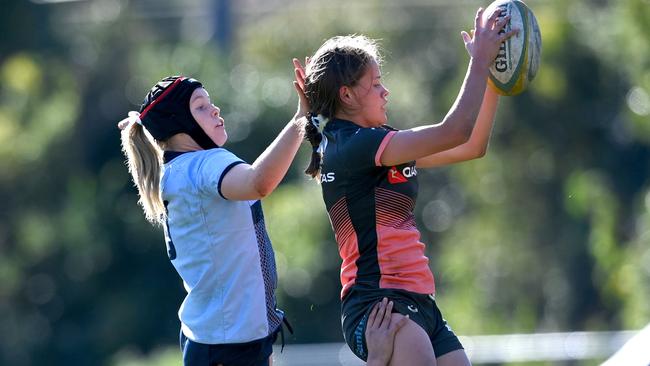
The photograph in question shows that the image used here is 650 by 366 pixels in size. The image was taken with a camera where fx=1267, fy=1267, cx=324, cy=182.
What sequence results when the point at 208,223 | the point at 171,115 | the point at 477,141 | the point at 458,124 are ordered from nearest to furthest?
the point at 458,124
the point at 208,223
the point at 171,115
the point at 477,141

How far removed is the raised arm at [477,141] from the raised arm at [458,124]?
51cm

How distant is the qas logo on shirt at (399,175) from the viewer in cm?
456

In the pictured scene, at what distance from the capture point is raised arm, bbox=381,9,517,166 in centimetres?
436

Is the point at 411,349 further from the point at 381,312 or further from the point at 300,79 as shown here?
the point at 300,79

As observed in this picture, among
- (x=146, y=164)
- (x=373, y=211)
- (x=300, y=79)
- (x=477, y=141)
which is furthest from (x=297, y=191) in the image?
(x=373, y=211)

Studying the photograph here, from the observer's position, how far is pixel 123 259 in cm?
1530

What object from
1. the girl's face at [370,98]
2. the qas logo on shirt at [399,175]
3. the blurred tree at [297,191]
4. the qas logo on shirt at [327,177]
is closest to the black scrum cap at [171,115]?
the qas logo on shirt at [327,177]

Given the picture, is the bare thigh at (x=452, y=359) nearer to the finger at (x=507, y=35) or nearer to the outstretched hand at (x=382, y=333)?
the outstretched hand at (x=382, y=333)

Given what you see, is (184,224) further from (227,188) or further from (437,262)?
(437,262)

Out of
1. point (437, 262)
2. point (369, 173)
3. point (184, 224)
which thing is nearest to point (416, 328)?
point (369, 173)

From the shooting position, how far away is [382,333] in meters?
4.44

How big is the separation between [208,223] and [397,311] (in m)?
0.78

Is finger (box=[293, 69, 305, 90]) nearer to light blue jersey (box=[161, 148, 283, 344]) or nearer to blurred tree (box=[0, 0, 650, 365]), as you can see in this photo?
light blue jersey (box=[161, 148, 283, 344])

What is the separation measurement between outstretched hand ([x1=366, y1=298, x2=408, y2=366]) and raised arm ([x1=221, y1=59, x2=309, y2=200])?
58 centimetres
